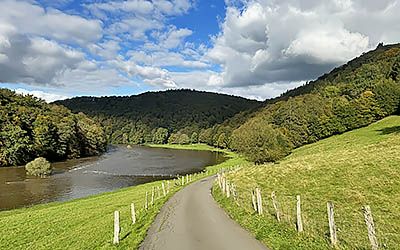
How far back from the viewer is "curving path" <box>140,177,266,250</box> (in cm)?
1350

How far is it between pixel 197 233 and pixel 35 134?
297ft

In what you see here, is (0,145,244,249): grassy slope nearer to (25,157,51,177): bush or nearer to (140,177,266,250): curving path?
(140,177,266,250): curving path

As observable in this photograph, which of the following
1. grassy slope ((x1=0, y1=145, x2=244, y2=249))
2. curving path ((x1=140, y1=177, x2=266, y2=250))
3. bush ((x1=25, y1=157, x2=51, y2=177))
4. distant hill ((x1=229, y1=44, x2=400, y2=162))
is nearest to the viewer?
curving path ((x1=140, y1=177, x2=266, y2=250))

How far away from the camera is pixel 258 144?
66.5 metres

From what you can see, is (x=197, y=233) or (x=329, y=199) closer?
(x=197, y=233)

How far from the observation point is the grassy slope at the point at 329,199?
13250 millimetres

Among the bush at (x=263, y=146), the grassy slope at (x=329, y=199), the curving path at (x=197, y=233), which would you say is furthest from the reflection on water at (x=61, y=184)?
the curving path at (x=197, y=233)

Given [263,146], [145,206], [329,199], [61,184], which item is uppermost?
[263,146]

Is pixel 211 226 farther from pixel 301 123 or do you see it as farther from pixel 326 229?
pixel 301 123

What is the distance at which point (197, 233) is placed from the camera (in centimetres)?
1583

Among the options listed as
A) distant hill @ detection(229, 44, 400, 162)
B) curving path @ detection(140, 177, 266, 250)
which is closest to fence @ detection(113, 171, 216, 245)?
curving path @ detection(140, 177, 266, 250)

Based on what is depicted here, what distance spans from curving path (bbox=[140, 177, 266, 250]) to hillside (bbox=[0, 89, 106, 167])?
248 ft

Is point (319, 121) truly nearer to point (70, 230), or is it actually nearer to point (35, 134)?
point (35, 134)

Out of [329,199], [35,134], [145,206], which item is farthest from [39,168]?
[329,199]
